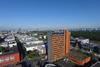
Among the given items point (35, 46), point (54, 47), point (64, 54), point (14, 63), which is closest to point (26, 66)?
point (14, 63)

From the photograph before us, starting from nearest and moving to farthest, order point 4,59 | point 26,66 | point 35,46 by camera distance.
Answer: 1. point 26,66
2. point 4,59
3. point 35,46

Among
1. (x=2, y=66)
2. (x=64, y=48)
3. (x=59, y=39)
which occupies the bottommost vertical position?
(x=2, y=66)

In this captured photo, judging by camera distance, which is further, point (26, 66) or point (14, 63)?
point (14, 63)

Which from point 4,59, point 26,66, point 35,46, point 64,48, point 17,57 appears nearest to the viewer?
point 26,66

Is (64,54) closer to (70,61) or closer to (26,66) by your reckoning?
(70,61)

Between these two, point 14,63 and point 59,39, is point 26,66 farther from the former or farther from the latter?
point 59,39

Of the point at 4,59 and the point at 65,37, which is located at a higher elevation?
the point at 65,37
